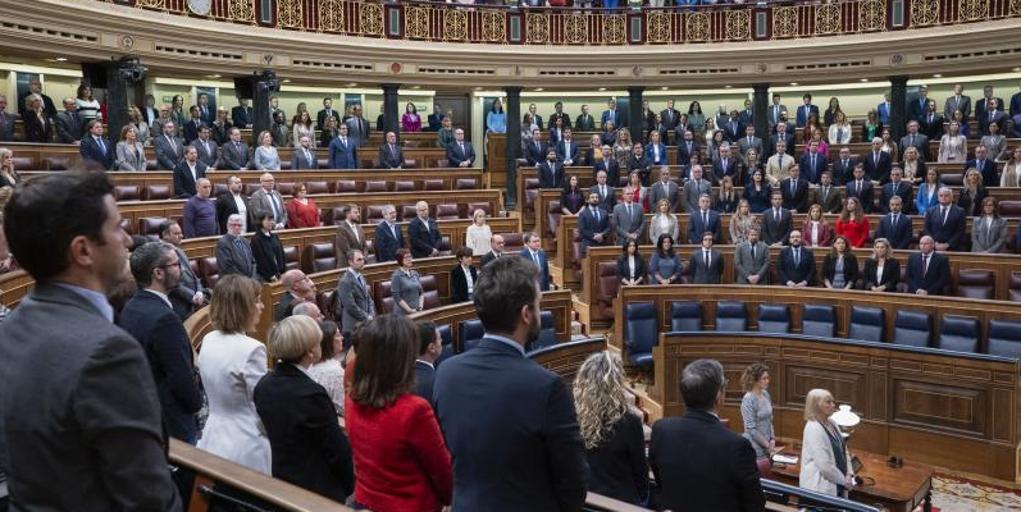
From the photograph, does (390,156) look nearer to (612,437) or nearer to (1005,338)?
(1005,338)

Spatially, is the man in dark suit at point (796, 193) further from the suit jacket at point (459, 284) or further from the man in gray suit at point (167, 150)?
the man in gray suit at point (167, 150)

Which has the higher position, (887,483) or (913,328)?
(913,328)

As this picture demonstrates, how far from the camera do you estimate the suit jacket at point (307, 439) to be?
2229mm

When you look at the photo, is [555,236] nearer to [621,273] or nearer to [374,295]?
[621,273]

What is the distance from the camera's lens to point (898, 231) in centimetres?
842

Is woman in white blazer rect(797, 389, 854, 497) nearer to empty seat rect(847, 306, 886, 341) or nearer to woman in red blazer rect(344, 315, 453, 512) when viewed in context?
woman in red blazer rect(344, 315, 453, 512)

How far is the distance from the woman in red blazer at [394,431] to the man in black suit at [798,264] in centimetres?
651

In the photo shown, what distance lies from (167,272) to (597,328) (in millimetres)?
6741

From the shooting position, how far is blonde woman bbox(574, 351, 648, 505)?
293cm

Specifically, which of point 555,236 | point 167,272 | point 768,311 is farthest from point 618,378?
point 555,236

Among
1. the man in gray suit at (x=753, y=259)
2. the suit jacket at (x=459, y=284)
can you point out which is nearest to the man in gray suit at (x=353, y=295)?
the suit jacket at (x=459, y=284)

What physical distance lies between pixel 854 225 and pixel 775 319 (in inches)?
58.7

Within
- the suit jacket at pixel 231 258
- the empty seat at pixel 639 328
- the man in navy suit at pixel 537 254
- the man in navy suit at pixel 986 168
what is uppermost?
the man in navy suit at pixel 986 168

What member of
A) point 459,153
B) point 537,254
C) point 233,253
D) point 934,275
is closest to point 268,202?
point 233,253
